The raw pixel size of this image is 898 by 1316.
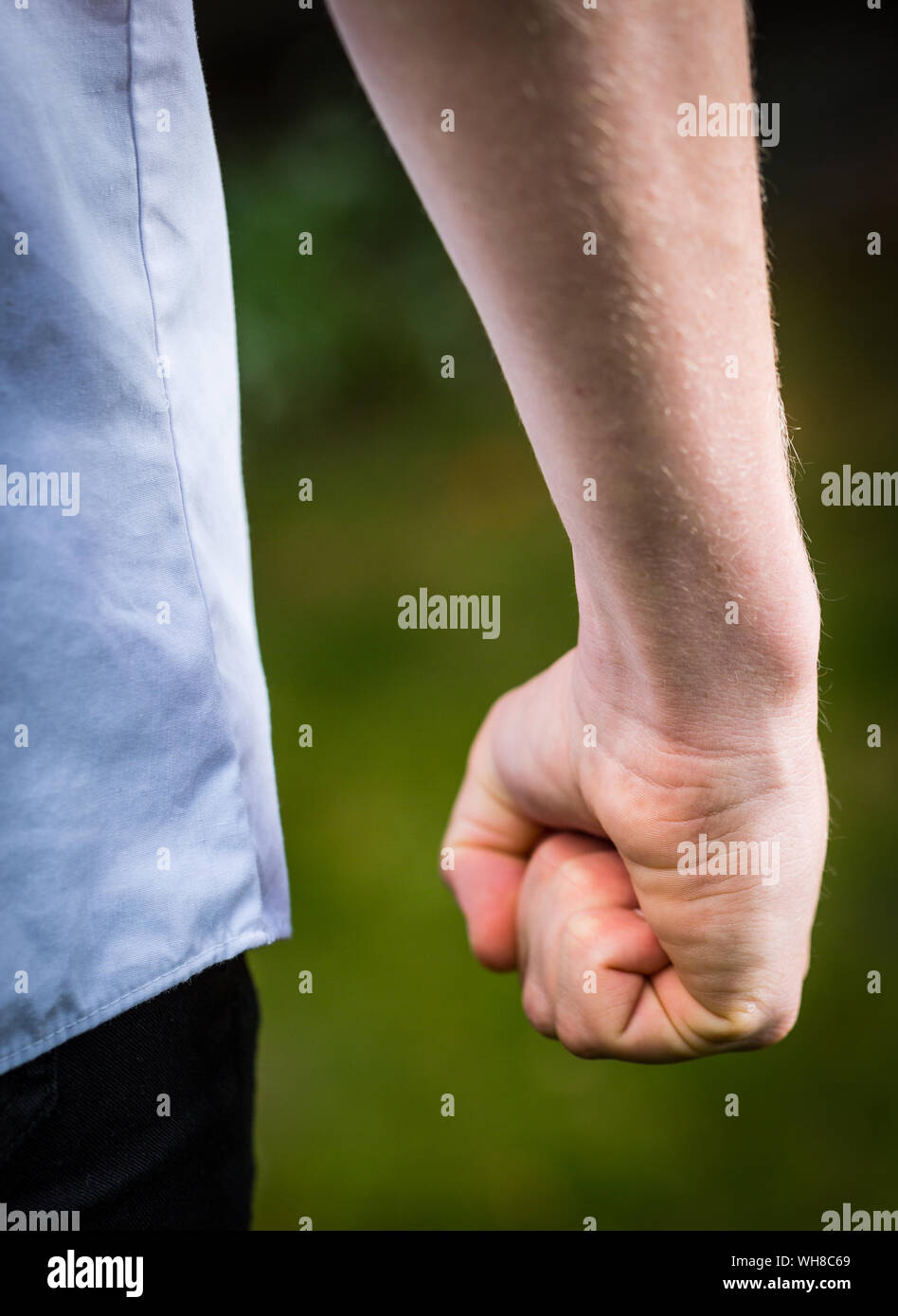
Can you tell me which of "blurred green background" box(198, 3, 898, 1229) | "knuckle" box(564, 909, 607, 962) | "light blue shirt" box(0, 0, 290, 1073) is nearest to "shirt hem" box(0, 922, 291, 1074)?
"light blue shirt" box(0, 0, 290, 1073)

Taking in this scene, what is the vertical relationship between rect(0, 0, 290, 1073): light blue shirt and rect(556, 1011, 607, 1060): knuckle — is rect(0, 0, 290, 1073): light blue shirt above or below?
above

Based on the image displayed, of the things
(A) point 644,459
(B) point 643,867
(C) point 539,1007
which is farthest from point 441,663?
(A) point 644,459

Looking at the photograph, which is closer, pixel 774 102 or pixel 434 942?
pixel 434 942

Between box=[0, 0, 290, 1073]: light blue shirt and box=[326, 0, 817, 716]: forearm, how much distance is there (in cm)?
16

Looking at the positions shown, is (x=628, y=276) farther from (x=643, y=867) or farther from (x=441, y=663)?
(x=441, y=663)

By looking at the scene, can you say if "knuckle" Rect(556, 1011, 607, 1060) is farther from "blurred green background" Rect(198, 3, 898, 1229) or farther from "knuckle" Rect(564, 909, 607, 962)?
"blurred green background" Rect(198, 3, 898, 1229)

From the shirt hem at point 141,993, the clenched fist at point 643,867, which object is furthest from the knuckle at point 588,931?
the shirt hem at point 141,993

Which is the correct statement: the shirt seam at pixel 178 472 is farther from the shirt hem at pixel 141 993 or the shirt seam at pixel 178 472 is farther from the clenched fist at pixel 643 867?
the clenched fist at pixel 643 867

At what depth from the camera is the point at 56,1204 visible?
56 centimetres

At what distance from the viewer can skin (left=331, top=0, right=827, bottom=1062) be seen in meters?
0.43
